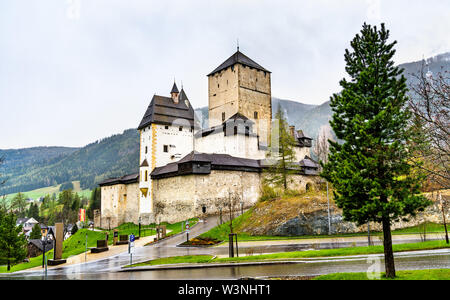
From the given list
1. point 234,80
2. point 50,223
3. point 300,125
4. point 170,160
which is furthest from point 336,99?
point 300,125

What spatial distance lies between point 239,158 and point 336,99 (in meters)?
37.0

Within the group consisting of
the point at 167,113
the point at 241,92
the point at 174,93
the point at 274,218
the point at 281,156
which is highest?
the point at 174,93

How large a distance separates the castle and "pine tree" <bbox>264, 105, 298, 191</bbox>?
159 cm

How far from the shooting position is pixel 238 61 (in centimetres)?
5719

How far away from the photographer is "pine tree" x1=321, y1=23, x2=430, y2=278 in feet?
33.1

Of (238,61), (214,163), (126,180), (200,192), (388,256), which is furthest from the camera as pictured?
(238,61)

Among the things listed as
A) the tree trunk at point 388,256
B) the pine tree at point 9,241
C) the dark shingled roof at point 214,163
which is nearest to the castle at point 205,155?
the dark shingled roof at point 214,163

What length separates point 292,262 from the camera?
609 inches

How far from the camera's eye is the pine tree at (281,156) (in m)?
41.8

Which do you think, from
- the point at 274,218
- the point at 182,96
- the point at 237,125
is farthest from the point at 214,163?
the point at 182,96

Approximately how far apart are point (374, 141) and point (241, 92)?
4807 centimetres

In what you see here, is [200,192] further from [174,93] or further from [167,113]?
[174,93]

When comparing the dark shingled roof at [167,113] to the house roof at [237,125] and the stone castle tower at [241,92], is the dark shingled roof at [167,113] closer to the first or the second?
the house roof at [237,125]

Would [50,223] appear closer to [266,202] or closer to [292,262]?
[266,202]
